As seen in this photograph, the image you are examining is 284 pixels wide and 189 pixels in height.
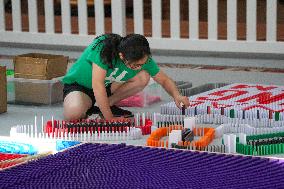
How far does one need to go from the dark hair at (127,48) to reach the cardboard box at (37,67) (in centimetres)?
85

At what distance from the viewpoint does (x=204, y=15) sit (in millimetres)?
6625

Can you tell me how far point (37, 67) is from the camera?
443 centimetres

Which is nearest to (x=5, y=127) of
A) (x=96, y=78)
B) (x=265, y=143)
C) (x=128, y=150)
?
(x=96, y=78)

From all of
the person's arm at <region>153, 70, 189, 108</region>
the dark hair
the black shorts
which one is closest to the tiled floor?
the black shorts

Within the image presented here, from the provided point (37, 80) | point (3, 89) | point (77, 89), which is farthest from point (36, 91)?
point (77, 89)

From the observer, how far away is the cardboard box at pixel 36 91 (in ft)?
14.6

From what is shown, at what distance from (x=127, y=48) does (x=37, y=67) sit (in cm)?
110

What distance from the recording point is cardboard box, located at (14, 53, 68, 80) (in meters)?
4.42

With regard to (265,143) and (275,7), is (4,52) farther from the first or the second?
(265,143)

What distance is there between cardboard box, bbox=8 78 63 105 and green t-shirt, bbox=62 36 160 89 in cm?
48

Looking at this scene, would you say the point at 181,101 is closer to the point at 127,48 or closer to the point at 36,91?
the point at 127,48

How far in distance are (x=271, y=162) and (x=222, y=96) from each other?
4.87 feet

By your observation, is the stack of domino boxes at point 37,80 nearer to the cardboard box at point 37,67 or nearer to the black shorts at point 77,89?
the cardboard box at point 37,67

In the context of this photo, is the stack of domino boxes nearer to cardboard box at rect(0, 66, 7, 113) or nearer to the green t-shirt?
cardboard box at rect(0, 66, 7, 113)
